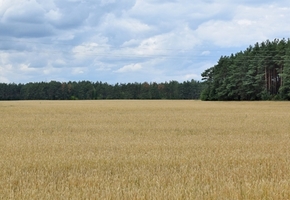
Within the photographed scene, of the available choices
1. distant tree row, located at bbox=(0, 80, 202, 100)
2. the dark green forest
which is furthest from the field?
distant tree row, located at bbox=(0, 80, 202, 100)

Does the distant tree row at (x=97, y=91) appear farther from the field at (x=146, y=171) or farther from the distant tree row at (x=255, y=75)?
the field at (x=146, y=171)

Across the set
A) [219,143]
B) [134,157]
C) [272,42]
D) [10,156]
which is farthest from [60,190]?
[272,42]

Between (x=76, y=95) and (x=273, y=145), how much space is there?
151m

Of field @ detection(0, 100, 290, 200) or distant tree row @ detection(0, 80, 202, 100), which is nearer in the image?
field @ detection(0, 100, 290, 200)

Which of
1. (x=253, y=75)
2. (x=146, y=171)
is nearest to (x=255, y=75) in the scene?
(x=253, y=75)

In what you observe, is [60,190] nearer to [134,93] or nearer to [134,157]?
[134,157]

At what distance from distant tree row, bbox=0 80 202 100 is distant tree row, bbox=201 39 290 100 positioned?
64.9 meters

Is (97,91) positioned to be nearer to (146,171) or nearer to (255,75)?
(255,75)

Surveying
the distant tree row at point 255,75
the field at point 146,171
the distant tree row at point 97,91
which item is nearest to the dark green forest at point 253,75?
the distant tree row at point 255,75

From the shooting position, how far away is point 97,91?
167875mm

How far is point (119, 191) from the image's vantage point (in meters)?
7.38

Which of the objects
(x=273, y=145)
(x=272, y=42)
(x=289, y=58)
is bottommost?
(x=273, y=145)

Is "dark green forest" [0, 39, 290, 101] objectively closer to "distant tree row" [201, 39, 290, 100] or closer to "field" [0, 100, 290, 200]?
"distant tree row" [201, 39, 290, 100]

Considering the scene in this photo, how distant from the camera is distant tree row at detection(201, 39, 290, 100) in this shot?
8138cm
